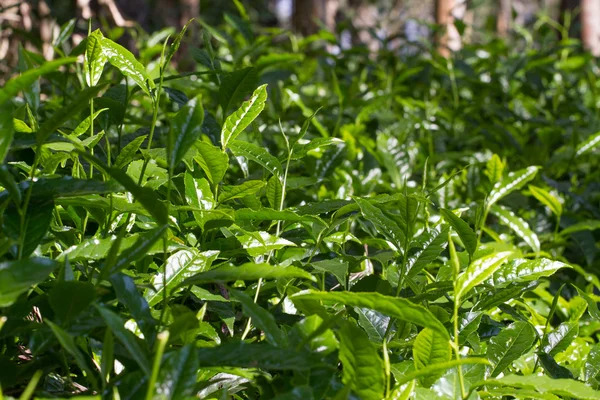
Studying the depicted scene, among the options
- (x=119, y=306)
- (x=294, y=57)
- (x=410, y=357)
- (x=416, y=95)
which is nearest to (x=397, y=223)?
(x=410, y=357)

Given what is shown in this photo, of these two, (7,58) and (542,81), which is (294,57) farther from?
(7,58)

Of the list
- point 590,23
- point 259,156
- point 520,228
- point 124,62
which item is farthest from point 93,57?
point 590,23

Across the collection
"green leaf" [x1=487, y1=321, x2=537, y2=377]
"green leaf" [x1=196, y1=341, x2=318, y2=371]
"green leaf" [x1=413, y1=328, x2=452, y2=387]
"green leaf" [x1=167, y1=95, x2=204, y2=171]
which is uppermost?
"green leaf" [x1=167, y1=95, x2=204, y2=171]

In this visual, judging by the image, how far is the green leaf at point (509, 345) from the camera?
2.89 ft

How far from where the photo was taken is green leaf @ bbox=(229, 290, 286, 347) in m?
0.69

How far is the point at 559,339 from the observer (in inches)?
38.3

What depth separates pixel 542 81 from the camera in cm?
281

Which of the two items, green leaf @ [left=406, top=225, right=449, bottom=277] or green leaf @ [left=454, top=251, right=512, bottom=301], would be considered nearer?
green leaf @ [left=454, top=251, right=512, bottom=301]

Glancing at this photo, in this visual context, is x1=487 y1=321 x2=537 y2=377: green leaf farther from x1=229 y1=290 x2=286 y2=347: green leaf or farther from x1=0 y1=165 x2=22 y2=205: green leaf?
x1=0 y1=165 x2=22 y2=205: green leaf

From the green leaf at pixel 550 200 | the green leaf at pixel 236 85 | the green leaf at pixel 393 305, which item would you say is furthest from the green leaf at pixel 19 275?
the green leaf at pixel 550 200

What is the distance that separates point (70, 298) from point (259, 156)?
432mm

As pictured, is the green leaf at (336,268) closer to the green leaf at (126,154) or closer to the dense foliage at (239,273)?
the dense foliage at (239,273)

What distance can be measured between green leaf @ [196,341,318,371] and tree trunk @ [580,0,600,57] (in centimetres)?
398

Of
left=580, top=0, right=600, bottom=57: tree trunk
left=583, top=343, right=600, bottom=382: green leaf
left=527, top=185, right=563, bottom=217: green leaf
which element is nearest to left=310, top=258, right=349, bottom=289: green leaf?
left=583, top=343, right=600, bottom=382: green leaf
